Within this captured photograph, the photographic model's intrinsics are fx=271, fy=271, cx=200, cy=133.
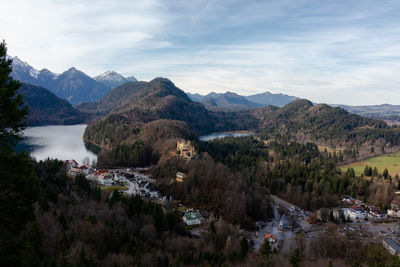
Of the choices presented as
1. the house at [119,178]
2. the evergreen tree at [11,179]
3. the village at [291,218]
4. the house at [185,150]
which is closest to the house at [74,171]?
the village at [291,218]

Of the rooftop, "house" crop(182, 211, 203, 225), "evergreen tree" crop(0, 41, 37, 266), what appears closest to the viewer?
"evergreen tree" crop(0, 41, 37, 266)

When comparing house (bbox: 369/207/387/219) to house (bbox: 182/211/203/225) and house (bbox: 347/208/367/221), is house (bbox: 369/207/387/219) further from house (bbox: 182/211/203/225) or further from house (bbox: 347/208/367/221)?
house (bbox: 182/211/203/225)

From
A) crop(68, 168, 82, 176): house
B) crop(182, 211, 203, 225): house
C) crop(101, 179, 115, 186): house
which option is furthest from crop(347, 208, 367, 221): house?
crop(68, 168, 82, 176): house

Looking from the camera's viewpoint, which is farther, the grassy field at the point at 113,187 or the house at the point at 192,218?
the grassy field at the point at 113,187

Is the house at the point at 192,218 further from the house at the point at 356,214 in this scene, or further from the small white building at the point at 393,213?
the small white building at the point at 393,213

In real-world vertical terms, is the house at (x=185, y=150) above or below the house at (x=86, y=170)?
above

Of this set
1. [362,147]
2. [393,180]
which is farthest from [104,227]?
[362,147]

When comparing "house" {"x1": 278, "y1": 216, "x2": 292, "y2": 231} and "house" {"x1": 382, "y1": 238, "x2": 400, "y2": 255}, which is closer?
"house" {"x1": 382, "y1": 238, "x2": 400, "y2": 255}

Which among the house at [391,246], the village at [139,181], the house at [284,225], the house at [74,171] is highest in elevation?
the house at [74,171]
